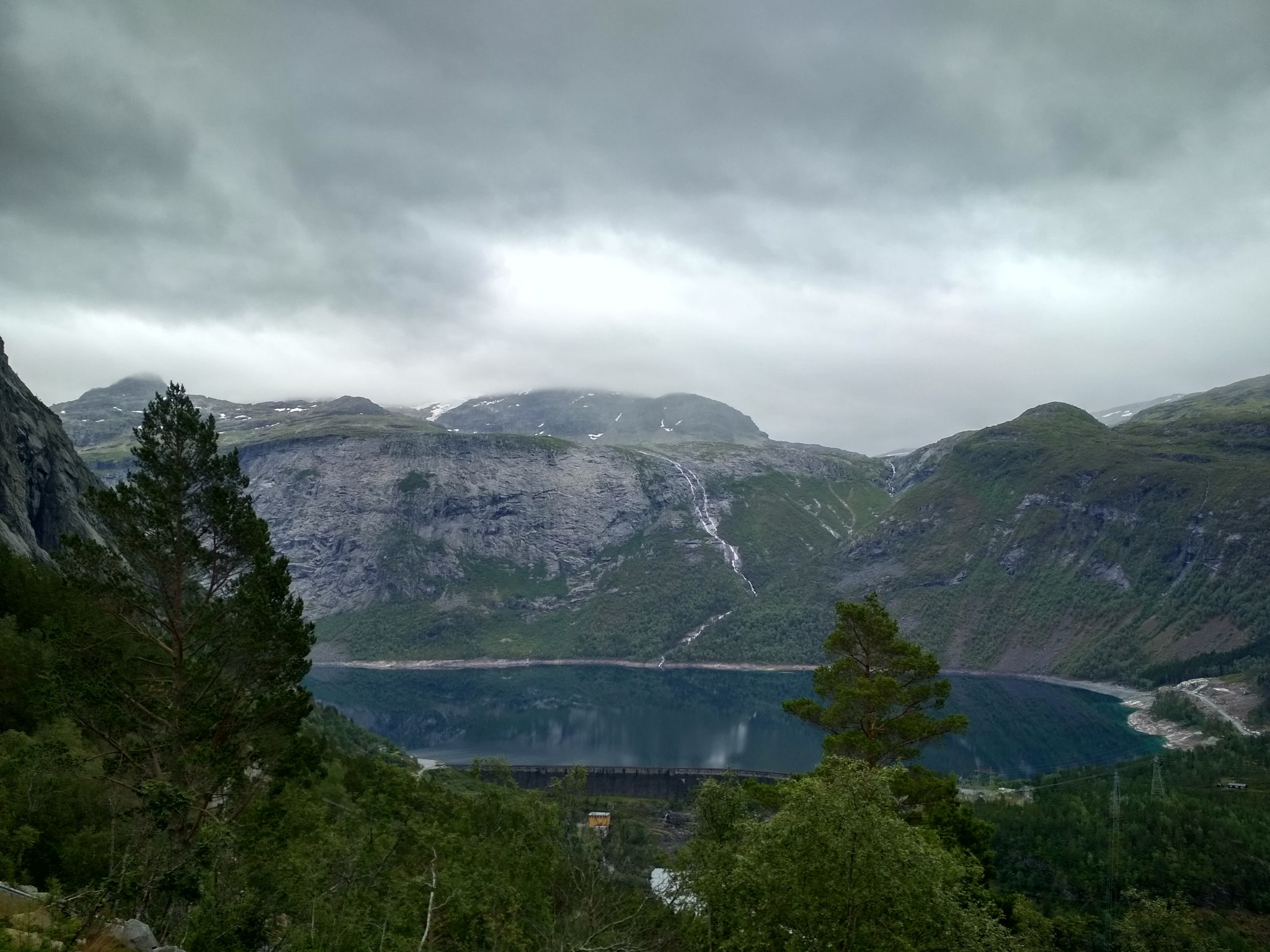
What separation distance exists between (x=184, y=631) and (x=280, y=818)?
208 inches

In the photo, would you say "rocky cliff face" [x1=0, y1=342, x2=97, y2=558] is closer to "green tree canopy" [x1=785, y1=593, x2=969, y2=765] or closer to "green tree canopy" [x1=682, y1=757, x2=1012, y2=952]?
"green tree canopy" [x1=785, y1=593, x2=969, y2=765]

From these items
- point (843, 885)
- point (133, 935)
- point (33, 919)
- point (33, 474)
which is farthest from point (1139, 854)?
point (33, 474)

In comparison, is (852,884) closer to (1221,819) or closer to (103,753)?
(103,753)

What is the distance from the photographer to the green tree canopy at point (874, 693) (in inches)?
1128

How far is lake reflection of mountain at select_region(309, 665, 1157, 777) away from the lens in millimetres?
129625

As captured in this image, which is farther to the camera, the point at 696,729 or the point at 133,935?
the point at 696,729

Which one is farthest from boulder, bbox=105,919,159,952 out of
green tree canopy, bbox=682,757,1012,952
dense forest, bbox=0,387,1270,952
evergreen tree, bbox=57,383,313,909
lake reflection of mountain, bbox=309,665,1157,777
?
lake reflection of mountain, bbox=309,665,1157,777

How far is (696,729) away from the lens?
155750mm

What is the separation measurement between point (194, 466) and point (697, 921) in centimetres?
1638

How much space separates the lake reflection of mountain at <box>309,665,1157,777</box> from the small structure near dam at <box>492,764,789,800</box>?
25.4 feet

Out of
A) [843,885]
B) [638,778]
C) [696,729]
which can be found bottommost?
[696,729]

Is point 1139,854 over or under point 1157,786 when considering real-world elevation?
under

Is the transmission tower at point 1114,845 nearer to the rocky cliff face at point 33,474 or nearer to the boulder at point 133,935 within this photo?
the boulder at point 133,935

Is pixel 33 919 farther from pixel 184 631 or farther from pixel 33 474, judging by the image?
pixel 33 474
